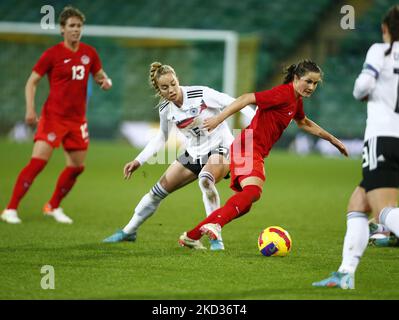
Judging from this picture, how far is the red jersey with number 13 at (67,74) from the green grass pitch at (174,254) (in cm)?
124

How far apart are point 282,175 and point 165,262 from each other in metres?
9.27

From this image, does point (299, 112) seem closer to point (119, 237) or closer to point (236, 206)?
point (236, 206)

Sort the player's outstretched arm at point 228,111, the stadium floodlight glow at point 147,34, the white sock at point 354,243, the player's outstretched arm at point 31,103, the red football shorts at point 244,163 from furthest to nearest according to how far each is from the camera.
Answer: the stadium floodlight glow at point 147,34, the player's outstretched arm at point 31,103, the red football shorts at point 244,163, the player's outstretched arm at point 228,111, the white sock at point 354,243

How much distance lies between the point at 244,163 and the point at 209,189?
0.53m

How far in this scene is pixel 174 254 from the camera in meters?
6.45

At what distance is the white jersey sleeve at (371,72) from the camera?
4.74 metres

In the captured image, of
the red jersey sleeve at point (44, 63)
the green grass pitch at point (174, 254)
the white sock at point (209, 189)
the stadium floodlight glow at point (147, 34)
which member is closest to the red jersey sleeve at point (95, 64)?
the red jersey sleeve at point (44, 63)

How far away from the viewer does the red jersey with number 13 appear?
28.6 feet

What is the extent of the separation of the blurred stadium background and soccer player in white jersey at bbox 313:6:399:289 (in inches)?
637

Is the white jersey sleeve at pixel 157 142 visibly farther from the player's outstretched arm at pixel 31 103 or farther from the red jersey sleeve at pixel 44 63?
the red jersey sleeve at pixel 44 63

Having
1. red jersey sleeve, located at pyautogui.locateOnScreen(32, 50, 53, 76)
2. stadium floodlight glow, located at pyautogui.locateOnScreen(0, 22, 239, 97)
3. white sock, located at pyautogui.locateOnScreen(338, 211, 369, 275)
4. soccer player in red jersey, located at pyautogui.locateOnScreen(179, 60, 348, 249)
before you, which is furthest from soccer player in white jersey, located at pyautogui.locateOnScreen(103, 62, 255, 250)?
stadium floodlight glow, located at pyautogui.locateOnScreen(0, 22, 239, 97)

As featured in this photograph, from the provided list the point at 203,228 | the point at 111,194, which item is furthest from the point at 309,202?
the point at 203,228

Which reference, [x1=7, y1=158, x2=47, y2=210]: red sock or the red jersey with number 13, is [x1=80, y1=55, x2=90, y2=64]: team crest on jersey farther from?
[x1=7, y1=158, x2=47, y2=210]: red sock

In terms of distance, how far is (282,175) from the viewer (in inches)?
595
